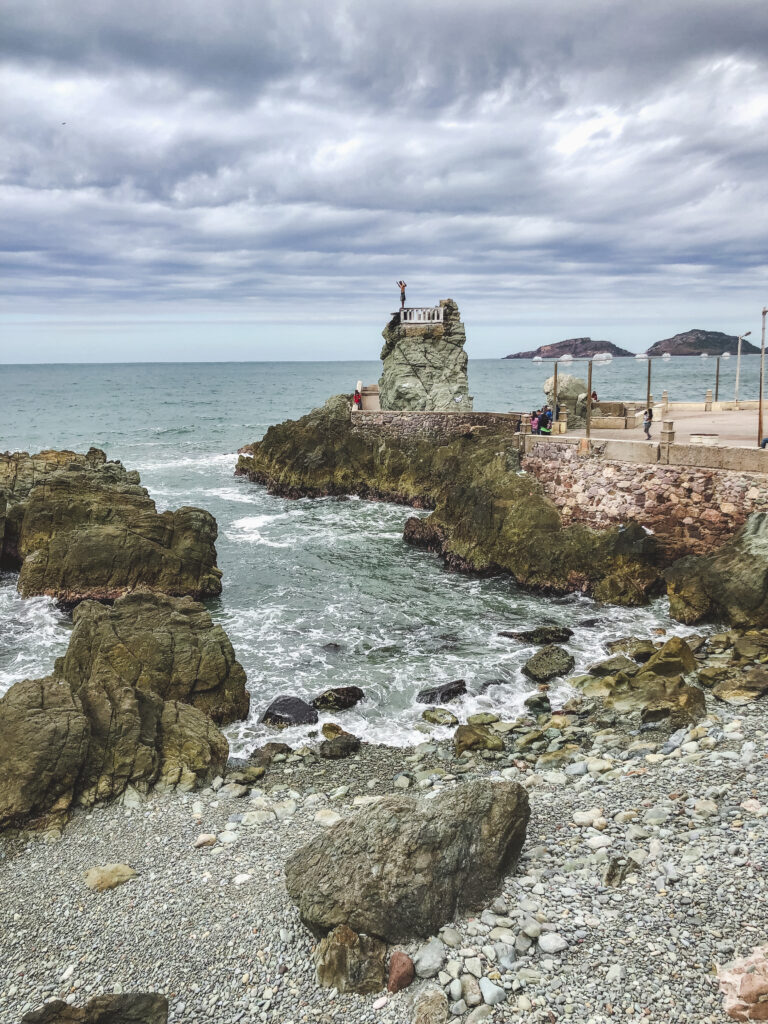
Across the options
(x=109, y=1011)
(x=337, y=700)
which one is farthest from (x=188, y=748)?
(x=109, y=1011)

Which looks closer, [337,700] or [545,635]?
[337,700]

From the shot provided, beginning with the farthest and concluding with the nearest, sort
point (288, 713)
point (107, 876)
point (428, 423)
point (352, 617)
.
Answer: point (428, 423)
point (352, 617)
point (288, 713)
point (107, 876)

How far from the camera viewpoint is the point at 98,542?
19547mm

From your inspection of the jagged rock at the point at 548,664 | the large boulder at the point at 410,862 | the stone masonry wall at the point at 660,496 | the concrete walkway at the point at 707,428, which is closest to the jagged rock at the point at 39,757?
the large boulder at the point at 410,862

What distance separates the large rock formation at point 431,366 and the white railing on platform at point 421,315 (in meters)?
0.20

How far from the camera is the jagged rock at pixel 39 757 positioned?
30.2 ft

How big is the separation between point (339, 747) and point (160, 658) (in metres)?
3.99

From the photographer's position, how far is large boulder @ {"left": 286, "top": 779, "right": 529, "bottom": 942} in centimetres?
662

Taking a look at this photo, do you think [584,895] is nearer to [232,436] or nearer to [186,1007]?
[186,1007]

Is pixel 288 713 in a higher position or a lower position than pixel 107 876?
lower

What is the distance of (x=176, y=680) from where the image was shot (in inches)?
508

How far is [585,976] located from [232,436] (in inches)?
2371

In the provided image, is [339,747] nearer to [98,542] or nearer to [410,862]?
[410,862]

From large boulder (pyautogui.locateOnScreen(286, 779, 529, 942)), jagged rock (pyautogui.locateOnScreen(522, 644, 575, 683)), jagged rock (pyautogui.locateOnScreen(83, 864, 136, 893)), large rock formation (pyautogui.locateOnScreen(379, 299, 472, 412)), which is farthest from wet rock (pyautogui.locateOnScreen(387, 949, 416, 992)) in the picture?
large rock formation (pyautogui.locateOnScreen(379, 299, 472, 412))
